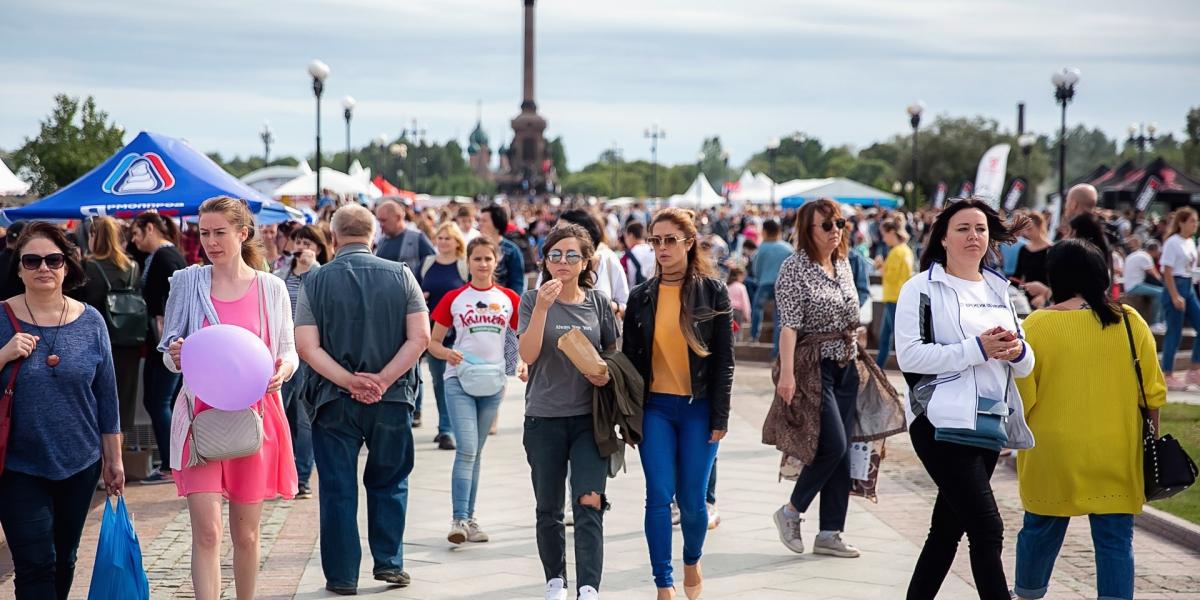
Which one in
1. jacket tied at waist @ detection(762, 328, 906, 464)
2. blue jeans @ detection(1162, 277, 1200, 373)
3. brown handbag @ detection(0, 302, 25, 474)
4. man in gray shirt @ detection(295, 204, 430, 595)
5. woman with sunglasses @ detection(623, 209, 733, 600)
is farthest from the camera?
blue jeans @ detection(1162, 277, 1200, 373)

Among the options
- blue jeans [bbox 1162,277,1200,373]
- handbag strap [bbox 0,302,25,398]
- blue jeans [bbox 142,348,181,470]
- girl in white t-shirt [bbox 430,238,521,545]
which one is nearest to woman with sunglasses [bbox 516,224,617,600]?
girl in white t-shirt [bbox 430,238,521,545]

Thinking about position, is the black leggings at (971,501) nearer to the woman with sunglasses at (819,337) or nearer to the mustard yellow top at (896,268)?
the woman with sunglasses at (819,337)

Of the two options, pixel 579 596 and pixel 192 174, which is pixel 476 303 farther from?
pixel 192 174

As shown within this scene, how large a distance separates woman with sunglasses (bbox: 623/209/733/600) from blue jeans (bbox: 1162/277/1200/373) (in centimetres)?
1024

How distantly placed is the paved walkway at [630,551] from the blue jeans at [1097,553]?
0.86 metres

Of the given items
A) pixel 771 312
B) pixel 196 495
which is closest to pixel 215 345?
pixel 196 495

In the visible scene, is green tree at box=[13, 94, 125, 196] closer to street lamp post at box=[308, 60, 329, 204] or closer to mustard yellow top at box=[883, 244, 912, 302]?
street lamp post at box=[308, 60, 329, 204]

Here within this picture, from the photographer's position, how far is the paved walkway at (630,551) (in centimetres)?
659

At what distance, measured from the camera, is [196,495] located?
5398mm

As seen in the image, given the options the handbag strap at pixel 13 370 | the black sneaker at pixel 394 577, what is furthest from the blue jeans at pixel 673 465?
the handbag strap at pixel 13 370

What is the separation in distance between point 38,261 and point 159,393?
4217 mm

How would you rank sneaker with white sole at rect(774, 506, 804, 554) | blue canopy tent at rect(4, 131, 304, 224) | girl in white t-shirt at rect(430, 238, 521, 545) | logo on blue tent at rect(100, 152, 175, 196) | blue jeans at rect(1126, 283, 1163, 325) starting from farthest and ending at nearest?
blue jeans at rect(1126, 283, 1163, 325) → logo on blue tent at rect(100, 152, 175, 196) → blue canopy tent at rect(4, 131, 304, 224) → girl in white t-shirt at rect(430, 238, 521, 545) → sneaker with white sole at rect(774, 506, 804, 554)

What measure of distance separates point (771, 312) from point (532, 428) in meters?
12.6

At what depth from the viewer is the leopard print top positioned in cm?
703
